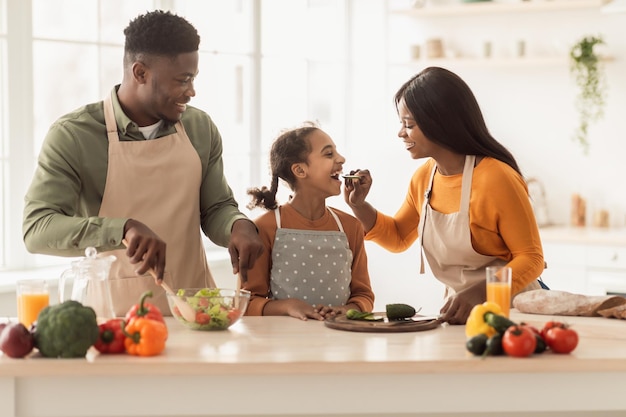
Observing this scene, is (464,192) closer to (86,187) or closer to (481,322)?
(481,322)

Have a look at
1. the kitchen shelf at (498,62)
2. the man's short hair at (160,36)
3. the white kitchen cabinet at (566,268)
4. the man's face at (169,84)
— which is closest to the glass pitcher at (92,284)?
the man's face at (169,84)

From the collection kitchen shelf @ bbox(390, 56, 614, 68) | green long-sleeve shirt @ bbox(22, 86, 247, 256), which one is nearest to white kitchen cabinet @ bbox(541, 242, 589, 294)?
kitchen shelf @ bbox(390, 56, 614, 68)

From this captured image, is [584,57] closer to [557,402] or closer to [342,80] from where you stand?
[342,80]

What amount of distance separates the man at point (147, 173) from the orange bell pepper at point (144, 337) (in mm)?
450

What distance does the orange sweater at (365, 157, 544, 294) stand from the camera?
9.31 feet

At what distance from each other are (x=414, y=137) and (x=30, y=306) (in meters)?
1.30

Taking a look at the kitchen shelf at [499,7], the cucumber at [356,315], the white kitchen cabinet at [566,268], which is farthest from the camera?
the kitchen shelf at [499,7]

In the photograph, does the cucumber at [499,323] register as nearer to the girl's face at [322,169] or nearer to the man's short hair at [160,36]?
the girl's face at [322,169]

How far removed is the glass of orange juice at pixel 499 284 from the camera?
2490 millimetres

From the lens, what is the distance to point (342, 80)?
20.5 feet

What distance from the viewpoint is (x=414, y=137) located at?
9.91 ft

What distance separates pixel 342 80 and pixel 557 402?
4249mm

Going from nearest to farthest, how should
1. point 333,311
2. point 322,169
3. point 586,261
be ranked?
point 333,311, point 322,169, point 586,261

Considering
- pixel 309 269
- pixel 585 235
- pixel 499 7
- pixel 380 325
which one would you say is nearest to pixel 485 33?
pixel 499 7
